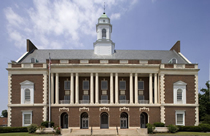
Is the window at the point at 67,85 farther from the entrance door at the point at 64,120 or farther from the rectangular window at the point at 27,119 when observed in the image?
the rectangular window at the point at 27,119

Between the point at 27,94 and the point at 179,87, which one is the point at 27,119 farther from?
the point at 179,87

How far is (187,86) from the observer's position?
4216 centimetres

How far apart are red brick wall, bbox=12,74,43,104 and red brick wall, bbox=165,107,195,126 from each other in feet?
79.1

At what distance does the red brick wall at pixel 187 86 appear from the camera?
1647 inches

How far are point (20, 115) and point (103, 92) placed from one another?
1658cm

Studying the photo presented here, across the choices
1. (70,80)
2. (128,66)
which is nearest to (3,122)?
(70,80)

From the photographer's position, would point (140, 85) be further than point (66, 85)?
Yes

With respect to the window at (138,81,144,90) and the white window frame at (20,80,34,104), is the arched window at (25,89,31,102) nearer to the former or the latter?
the white window frame at (20,80,34,104)

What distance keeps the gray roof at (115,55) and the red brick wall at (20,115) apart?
1115cm

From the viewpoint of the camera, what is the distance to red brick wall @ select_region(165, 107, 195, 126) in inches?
1619

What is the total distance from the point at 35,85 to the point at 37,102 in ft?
10.6

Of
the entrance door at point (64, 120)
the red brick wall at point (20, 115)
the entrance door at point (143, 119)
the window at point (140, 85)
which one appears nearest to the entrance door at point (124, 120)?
the entrance door at point (143, 119)

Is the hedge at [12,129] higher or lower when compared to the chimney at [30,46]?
lower

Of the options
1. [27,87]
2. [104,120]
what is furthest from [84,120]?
[27,87]
